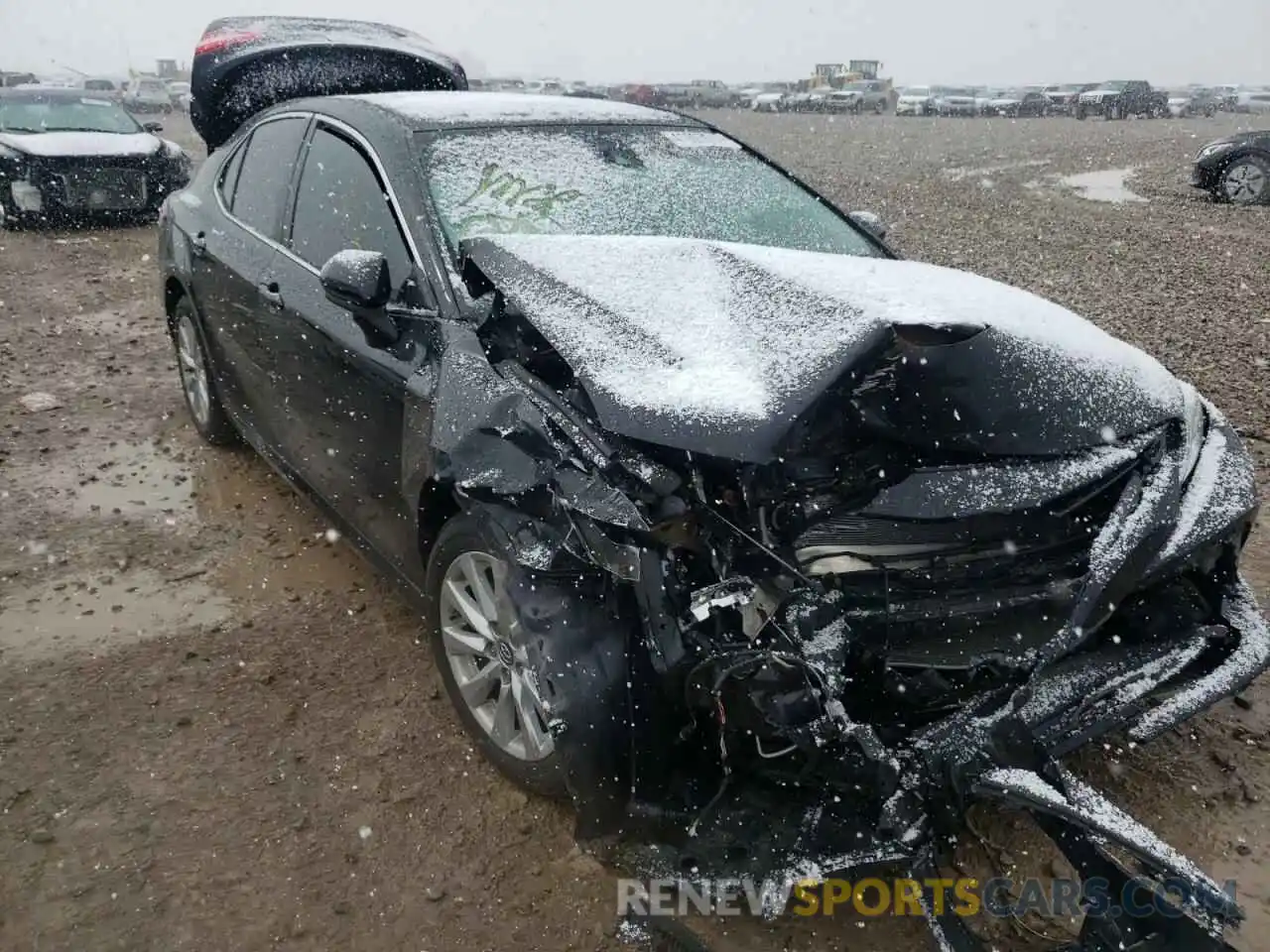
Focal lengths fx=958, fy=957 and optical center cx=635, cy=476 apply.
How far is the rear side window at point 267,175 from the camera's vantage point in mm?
3646

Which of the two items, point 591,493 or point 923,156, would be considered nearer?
point 591,493

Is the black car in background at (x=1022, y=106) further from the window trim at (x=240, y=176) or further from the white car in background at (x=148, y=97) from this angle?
the window trim at (x=240, y=176)

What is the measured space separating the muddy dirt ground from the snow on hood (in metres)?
5.64

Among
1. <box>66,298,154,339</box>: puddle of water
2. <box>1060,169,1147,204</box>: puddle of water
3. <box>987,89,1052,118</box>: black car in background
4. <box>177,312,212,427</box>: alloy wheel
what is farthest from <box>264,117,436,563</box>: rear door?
<box>987,89,1052,118</box>: black car in background

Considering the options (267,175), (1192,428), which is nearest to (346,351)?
(267,175)

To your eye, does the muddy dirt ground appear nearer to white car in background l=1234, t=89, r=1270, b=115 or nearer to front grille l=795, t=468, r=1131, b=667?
front grille l=795, t=468, r=1131, b=667

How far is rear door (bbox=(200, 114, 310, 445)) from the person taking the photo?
3.60 m

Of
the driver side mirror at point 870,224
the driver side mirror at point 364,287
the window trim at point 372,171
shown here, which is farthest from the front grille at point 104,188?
the driver side mirror at point 870,224

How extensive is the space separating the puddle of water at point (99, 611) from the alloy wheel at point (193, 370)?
1156 millimetres

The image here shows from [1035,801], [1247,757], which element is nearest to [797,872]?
[1035,801]

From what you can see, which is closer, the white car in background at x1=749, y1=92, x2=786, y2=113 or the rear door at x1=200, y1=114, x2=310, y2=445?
the rear door at x1=200, y1=114, x2=310, y2=445

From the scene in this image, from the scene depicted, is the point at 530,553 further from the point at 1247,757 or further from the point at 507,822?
the point at 1247,757

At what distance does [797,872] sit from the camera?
6.15 feet

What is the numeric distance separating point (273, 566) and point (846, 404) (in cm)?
249
